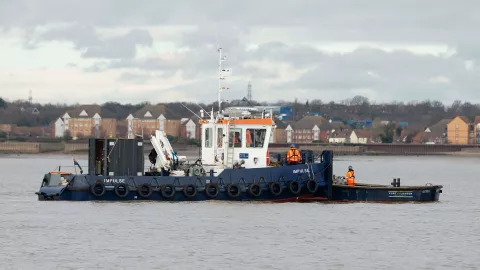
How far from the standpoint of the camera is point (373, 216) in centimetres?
3872

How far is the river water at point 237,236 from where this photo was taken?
27953 mm

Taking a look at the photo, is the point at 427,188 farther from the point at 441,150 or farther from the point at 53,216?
the point at 441,150

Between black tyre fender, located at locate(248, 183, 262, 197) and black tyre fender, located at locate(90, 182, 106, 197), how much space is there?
5.71 meters

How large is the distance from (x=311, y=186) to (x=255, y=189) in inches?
89.5

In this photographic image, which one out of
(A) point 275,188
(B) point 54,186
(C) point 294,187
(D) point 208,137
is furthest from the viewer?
(D) point 208,137

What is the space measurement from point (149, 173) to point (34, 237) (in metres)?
9.81

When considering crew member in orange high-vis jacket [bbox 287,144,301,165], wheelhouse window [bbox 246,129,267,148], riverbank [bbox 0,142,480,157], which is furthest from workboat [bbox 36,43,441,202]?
riverbank [bbox 0,142,480,157]

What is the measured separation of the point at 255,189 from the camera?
4009 centimetres

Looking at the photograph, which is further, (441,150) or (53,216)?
(441,150)

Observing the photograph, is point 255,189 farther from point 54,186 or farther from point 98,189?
point 54,186

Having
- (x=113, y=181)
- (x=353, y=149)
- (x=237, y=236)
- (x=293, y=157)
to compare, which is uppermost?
(x=353, y=149)

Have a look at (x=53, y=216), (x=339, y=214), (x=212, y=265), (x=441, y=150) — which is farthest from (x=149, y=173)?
(x=441, y=150)

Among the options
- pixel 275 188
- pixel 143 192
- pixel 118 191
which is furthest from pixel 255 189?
pixel 118 191

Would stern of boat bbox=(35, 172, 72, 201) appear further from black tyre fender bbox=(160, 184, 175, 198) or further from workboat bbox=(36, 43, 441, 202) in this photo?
black tyre fender bbox=(160, 184, 175, 198)
